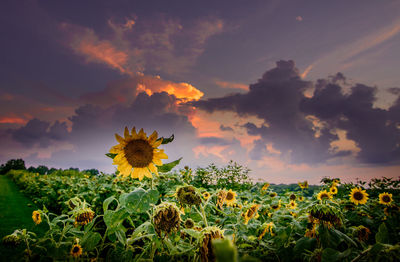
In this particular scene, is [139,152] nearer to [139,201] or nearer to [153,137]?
[153,137]

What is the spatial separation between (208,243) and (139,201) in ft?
1.61

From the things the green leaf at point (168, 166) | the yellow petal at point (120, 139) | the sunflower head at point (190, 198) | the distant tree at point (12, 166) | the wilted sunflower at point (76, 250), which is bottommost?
the wilted sunflower at point (76, 250)

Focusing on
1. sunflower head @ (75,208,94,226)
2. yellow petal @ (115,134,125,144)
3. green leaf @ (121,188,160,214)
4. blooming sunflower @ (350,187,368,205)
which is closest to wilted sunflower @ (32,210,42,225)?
sunflower head @ (75,208,94,226)

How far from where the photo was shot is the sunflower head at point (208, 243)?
3.76ft

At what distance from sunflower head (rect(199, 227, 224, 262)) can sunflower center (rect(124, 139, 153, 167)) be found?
82 cm

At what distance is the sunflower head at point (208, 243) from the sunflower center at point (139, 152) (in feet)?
2.68

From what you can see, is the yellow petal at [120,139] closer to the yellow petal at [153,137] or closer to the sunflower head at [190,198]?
the yellow petal at [153,137]

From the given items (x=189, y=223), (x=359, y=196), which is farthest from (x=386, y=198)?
(x=189, y=223)

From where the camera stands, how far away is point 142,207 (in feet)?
4.46

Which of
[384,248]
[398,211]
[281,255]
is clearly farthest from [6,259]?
[398,211]

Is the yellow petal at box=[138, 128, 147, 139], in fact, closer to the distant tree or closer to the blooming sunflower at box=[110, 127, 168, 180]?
the blooming sunflower at box=[110, 127, 168, 180]

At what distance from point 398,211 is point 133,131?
10.4ft

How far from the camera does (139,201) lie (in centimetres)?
138

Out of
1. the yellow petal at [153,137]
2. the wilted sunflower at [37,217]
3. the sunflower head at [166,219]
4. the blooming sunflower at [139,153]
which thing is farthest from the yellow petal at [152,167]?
the wilted sunflower at [37,217]
